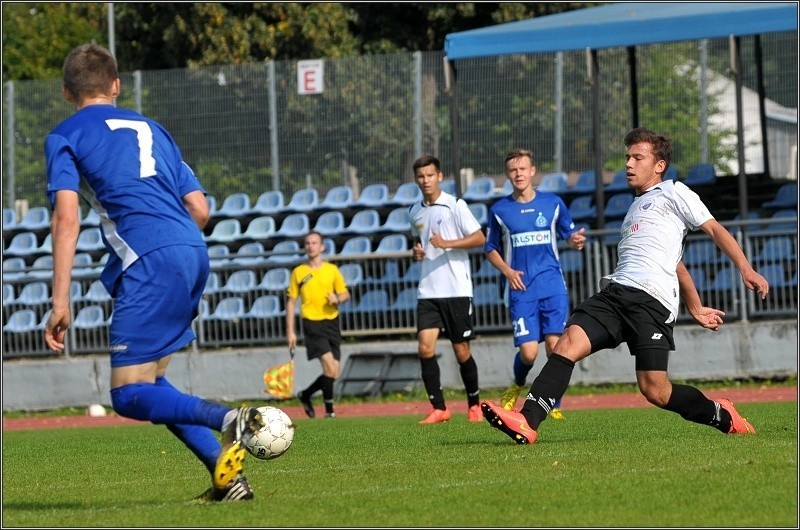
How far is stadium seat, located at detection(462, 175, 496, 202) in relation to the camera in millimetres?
22641

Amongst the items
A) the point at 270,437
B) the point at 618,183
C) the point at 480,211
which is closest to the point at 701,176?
the point at 618,183

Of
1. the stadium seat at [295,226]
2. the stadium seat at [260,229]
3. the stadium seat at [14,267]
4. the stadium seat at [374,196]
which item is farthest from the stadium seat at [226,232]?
the stadium seat at [14,267]

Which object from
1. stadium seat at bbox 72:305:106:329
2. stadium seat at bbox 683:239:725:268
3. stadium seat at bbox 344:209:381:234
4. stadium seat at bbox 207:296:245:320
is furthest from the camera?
stadium seat at bbox 344:209:381:234

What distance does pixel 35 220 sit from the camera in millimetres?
25875

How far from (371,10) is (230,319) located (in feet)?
54.1

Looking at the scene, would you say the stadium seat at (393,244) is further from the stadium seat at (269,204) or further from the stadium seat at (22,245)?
the stadium seat at (22,245)

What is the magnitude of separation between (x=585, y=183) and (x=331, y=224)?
4.09m

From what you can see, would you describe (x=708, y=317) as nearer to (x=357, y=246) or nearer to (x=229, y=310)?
(x=229, y=310)

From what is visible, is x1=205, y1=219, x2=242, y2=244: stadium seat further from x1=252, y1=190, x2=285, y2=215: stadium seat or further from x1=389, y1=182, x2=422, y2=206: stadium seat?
x1=389, y1=182, x2=422, y2=206: stadium seat

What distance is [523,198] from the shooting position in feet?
43.7

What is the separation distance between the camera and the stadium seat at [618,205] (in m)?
21.8

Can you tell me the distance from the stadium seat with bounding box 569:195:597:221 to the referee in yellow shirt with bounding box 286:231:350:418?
5769 mm

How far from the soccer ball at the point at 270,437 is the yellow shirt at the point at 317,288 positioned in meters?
10.0

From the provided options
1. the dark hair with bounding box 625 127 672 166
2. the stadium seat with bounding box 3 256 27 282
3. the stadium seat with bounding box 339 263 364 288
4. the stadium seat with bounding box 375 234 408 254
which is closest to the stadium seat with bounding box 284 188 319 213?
the stadium seat with bounding box 375 234 408 254
